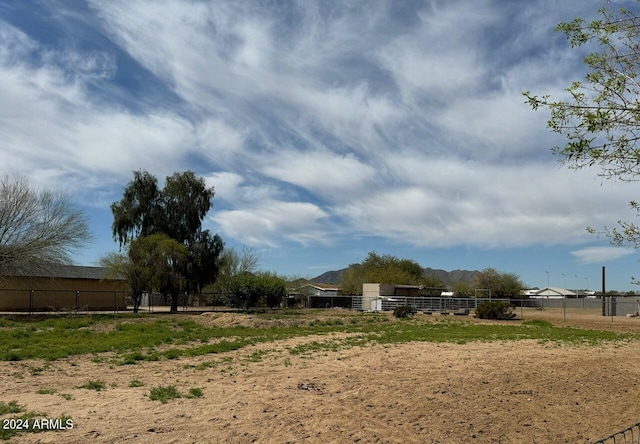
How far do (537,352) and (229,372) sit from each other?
905 centimetres

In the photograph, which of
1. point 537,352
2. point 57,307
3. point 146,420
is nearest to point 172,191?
point 57,307

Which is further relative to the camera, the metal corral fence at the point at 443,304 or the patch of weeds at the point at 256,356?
the metal corral fence at the point at 443,304

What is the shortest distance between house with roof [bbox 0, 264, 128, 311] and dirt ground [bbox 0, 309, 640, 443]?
26.6 metres

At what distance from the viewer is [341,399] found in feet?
27.7

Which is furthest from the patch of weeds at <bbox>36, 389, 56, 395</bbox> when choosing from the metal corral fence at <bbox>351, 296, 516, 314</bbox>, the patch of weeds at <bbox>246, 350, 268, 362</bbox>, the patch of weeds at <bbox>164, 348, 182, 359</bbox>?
the metal corral fence at <bbox>351, 296, 516, 314</bbox>

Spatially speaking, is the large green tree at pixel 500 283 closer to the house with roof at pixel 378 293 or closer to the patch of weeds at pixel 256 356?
the house with roof at pixel 378 293

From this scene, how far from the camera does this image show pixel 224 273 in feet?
209

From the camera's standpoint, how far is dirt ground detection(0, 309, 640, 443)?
6.73 m

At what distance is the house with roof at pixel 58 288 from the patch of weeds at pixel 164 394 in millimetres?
28268

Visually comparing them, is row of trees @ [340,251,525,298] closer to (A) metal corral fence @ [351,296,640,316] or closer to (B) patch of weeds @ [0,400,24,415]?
(A) metal corral fence @ [351,296,640,316]

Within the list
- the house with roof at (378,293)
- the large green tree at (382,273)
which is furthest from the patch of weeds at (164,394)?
the large green tree at (382,273)

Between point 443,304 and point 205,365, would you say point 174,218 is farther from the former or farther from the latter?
point 205,365

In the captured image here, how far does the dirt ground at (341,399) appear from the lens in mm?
6730

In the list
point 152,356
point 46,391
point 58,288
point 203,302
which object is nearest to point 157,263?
point 58,288
